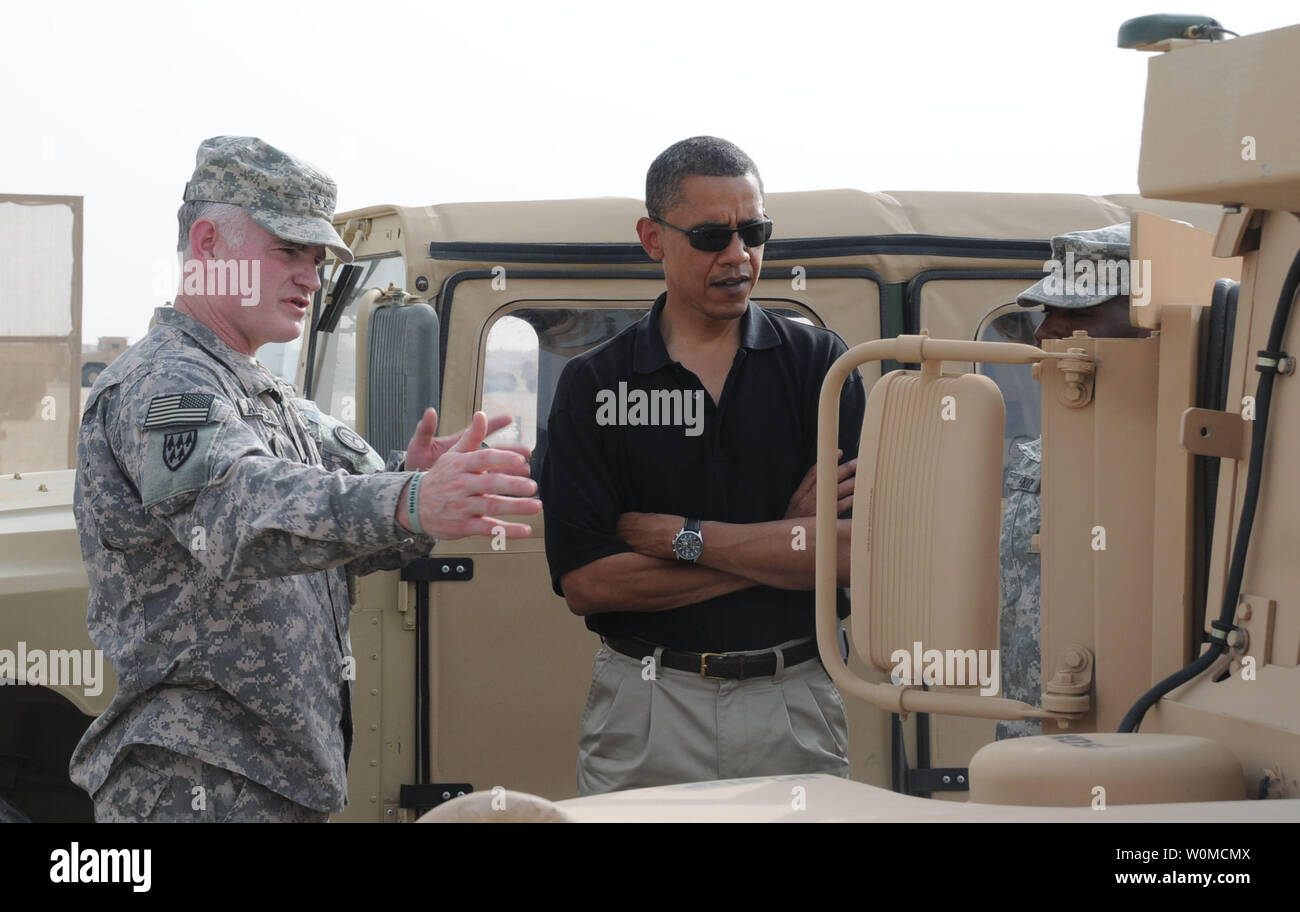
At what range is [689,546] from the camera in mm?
3230

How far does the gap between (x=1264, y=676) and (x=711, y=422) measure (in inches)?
60.4

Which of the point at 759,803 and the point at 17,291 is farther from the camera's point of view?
the point at 17,291

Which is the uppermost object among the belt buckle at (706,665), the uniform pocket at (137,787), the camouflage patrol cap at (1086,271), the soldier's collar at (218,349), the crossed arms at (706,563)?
the camouflage patrol cap at (1086,271)

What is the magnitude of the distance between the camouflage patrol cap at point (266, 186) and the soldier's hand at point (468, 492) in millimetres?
702

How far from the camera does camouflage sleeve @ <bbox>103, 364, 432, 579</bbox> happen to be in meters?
2.50

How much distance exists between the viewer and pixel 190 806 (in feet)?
9.20

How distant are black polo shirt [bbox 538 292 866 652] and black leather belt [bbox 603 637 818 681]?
0.08 feet

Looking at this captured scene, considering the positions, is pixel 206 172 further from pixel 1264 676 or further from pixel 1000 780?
pixel 1264 676

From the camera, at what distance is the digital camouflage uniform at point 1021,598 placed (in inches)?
145

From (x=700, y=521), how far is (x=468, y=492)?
3.10ft

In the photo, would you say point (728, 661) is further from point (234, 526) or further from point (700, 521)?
point (234, 526)

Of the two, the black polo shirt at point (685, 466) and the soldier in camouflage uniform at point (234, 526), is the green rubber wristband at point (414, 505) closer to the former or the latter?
the soldier in camouflage uniform at point (234, 526)

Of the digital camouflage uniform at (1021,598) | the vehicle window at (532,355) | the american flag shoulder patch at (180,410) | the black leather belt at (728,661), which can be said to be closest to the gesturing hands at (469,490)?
the american flag shoulder patch at (180,410)

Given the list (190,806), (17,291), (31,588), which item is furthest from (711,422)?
(17,291)
